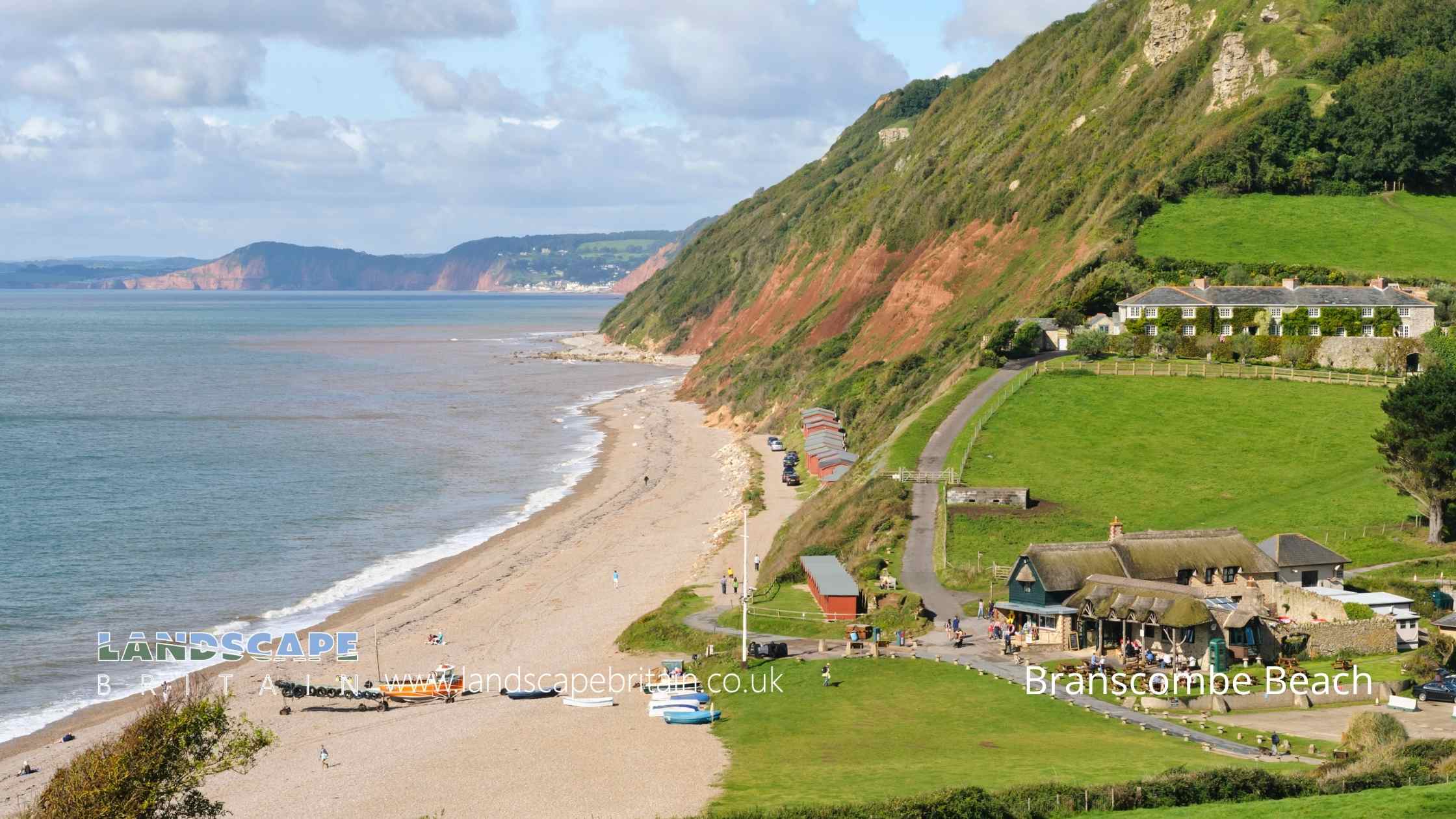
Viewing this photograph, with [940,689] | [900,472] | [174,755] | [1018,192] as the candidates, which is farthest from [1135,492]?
[1018,192]

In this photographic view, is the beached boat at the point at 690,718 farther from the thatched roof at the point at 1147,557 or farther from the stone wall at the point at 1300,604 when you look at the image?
the stone wall at the point at 1300,604

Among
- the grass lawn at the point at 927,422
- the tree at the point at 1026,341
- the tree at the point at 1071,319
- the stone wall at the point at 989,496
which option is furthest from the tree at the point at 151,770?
A: the tree at the point at 1071,319

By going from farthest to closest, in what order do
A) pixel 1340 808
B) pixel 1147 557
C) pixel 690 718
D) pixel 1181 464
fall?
pixel 1181 464 < pixel 1147 557 < pixel 690 718 < pixel 1340 808

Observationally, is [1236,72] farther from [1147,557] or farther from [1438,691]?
[1438,691]

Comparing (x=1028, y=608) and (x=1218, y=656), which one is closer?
(x=1218, y=656)

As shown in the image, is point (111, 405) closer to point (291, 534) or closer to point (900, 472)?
point (291, 534)

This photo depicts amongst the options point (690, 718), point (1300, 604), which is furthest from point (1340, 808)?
point (690, 718)
